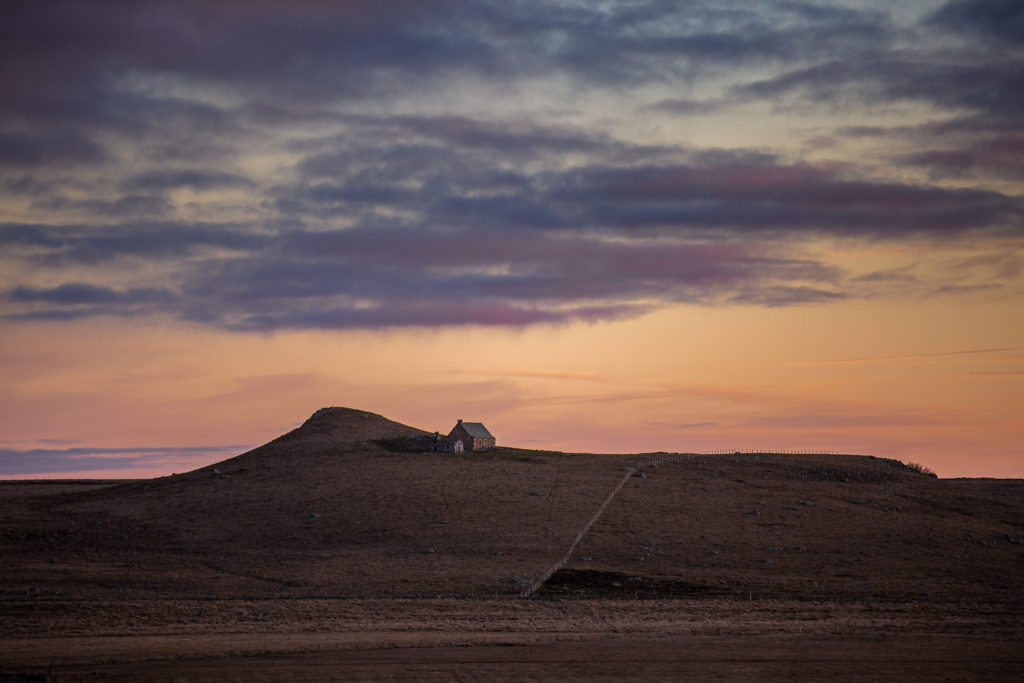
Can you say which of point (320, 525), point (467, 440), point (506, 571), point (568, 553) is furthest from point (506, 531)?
point (467, 440)

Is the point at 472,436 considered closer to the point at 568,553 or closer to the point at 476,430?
the point at 476,430

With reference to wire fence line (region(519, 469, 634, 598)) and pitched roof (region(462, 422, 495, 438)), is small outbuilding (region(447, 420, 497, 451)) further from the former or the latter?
wire fence line (region(519, 469, 634, 598))

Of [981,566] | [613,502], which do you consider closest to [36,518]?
[613,502]

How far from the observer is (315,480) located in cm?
9156

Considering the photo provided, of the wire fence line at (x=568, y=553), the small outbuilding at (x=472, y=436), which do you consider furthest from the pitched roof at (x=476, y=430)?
the wire fence line at (x=568, y=553)

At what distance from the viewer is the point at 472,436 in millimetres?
108250

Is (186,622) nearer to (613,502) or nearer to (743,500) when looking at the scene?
(613,502)

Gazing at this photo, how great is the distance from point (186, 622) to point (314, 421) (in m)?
76.4

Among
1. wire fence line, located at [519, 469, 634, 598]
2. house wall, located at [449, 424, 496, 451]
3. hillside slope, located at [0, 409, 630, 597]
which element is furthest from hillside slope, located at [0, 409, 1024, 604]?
house wall, located at [449, 424, 496, 451]

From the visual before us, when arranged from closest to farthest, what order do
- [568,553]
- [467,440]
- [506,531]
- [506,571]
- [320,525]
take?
[506,571] < [568,553] < [506,531] < [320,525] < [467,440]

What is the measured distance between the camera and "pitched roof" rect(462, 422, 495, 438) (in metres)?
109

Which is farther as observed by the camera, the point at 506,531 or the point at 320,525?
the point at 320,525

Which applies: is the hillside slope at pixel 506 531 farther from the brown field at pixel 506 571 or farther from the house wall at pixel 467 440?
the house wall at pixel 467 440

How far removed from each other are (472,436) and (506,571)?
143ft
